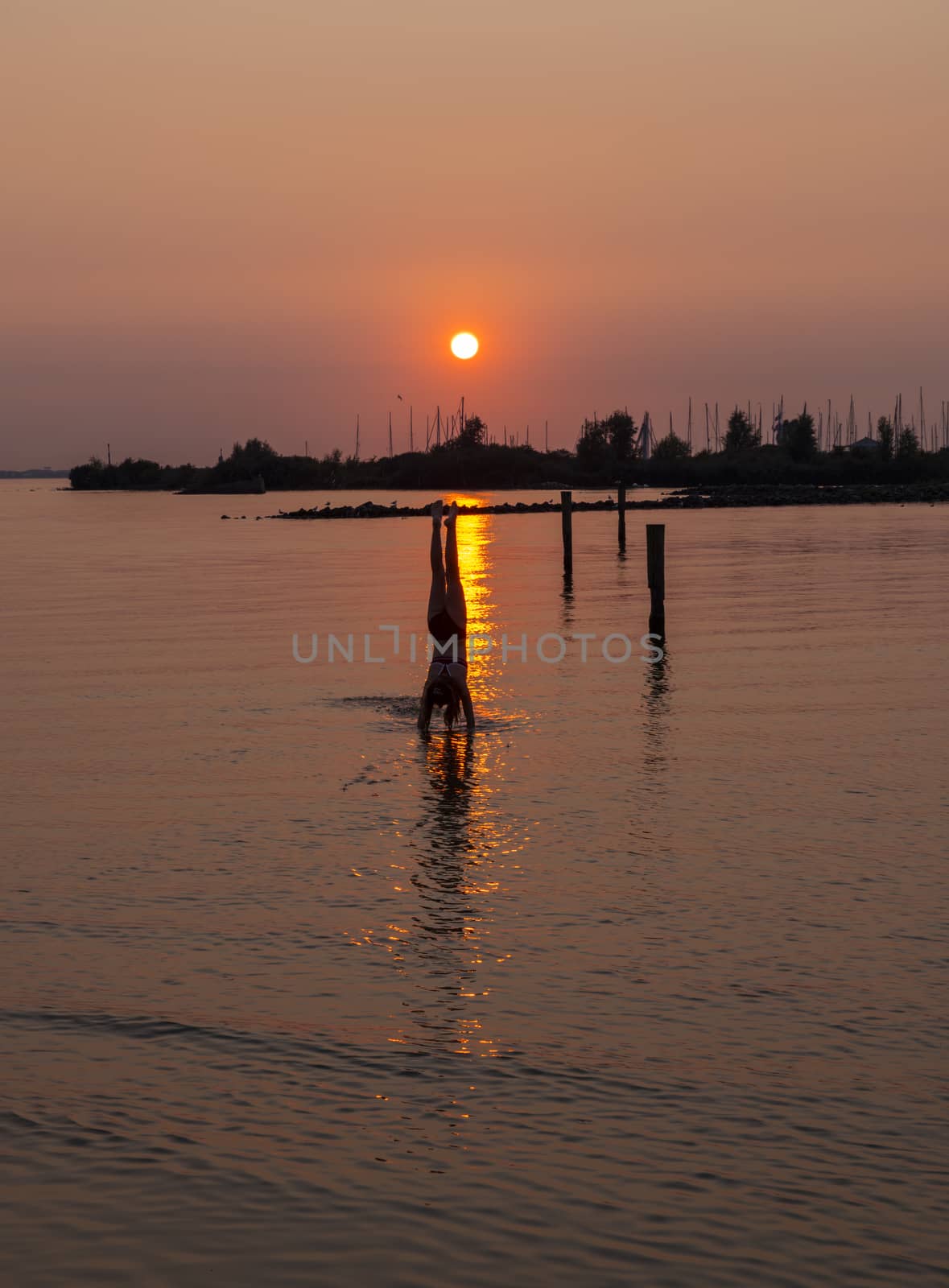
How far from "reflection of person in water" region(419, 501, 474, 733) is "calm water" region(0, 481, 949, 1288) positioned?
0.54m

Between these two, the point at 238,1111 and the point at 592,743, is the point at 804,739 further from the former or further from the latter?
the point at 238,1111

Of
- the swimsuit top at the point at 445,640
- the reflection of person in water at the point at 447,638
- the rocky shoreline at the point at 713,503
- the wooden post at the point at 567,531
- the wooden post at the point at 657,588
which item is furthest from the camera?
the rocky shoreline at the point at 713,503

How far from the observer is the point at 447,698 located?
2003 centimetres

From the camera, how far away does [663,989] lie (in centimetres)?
964

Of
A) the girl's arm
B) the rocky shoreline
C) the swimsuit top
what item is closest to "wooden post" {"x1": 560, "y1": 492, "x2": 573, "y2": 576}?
the girl's arm

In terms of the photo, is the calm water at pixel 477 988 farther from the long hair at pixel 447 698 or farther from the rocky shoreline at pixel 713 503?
the rocky shoreline at pixel 713 503

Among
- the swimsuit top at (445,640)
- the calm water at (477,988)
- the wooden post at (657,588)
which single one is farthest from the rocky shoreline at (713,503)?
the calm water at (477,988)

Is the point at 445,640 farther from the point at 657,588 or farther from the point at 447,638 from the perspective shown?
the point at 657,588

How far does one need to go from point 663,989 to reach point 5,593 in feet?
140

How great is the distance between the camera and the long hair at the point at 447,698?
65.0 ft

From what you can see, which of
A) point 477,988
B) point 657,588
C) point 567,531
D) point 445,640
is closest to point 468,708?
point 445,640

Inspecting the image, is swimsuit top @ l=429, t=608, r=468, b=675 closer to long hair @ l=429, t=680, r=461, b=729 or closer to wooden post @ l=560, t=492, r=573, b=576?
long hair @ l=429, t=680, r=461, b=729

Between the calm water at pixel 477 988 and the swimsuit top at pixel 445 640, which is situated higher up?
the swimsuit top at pixel 445 640

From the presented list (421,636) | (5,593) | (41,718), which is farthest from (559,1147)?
(5,593)
